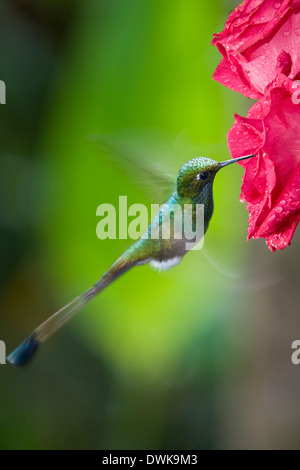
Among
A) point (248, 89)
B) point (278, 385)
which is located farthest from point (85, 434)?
point (248, 89)

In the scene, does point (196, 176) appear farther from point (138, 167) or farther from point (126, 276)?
point (126, 276)

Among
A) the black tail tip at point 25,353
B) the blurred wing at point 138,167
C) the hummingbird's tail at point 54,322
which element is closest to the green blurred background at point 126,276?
the blurred wing at point 138,167

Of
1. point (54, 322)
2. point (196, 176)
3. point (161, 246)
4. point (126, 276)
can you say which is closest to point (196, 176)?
point (196, 176)

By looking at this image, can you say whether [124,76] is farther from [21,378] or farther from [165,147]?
[21,378]

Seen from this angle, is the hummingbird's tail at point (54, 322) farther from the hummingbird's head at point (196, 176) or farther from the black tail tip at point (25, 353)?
the hummingbird's head at point (196, 176)

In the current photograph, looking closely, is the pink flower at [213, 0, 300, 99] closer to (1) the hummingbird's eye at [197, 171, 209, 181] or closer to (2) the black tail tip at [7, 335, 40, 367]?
(1) the hummingbird's eye at [197, 171, 209, 181]
